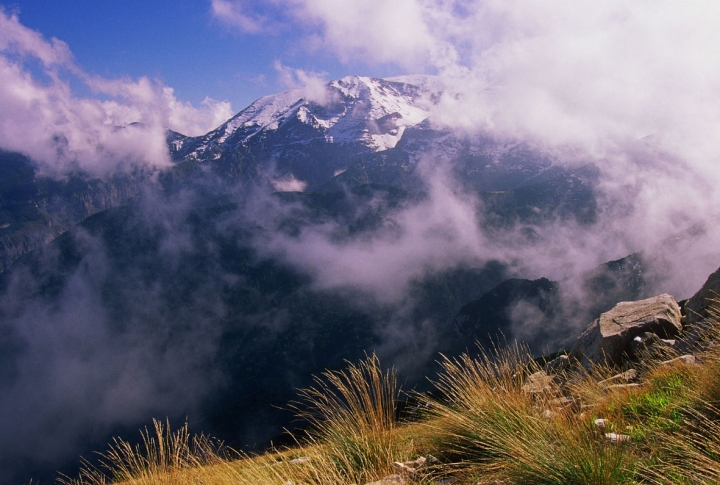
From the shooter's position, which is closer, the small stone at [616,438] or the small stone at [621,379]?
the small stone at [616,438]

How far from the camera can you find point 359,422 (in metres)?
6.09

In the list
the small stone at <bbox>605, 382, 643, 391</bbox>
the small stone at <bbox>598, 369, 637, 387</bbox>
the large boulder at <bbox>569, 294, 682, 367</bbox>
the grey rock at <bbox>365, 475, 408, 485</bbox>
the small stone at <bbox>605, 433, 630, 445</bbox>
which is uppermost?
the small stone at <bbox>605, 433, 630, 445</bbox>

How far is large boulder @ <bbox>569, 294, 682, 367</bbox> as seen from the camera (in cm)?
1501

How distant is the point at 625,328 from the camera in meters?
15.5

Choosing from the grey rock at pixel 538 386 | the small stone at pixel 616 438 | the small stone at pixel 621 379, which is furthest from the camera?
the small stone at pixel 621 379

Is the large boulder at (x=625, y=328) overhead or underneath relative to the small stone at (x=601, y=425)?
underneath

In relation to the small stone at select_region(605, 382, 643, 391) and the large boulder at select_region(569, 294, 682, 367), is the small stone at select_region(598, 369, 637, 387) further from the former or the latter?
the large boulder at select_region(569, 294, 682, 367)

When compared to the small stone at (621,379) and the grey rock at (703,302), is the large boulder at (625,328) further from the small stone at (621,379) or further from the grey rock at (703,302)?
the small stone at (621,379)

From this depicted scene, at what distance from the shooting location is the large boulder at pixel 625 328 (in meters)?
15.0

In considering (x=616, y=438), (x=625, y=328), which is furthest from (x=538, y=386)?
(x=625, y=328)

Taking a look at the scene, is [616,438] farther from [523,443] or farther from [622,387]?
[622,387]

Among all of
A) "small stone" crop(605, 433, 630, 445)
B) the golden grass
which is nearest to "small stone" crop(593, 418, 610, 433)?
the golden grass

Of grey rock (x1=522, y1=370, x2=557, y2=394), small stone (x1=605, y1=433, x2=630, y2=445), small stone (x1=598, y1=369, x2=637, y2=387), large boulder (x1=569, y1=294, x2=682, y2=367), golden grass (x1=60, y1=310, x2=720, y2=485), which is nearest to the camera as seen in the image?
golden grass (x1=60, y1=310, x2=720, y2=485)

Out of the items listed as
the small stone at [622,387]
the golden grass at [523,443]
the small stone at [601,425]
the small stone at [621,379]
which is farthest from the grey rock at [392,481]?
the small stone at [621,379]
